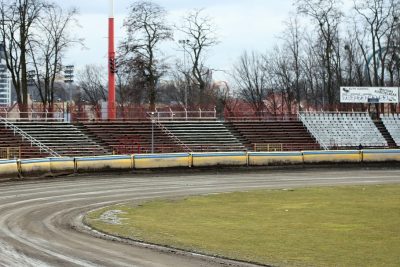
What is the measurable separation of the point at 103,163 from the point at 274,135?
885 inches

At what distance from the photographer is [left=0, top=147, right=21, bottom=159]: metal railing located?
41.7 metres

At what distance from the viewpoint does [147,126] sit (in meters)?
54.1

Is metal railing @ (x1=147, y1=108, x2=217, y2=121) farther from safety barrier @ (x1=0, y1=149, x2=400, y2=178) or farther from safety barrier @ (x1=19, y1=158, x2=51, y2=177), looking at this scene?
safety barrier @ (x1=19, y1=158, x2=51, y2=177)

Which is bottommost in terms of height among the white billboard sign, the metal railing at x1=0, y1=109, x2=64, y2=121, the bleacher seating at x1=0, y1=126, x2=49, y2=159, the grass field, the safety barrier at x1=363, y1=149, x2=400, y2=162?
the grass field

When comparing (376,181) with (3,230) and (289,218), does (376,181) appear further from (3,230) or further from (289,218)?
(3,230)

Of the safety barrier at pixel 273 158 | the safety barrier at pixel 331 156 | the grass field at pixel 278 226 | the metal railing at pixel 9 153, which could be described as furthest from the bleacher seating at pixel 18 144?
the grass field at pixel 278 226

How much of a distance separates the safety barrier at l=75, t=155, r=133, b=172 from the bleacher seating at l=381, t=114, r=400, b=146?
103 ft

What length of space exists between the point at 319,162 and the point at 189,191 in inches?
724

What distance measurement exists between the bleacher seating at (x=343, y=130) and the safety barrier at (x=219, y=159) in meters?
15.8

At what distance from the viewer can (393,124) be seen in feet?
204

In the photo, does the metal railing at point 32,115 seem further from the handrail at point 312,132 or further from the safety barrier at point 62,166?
the handrail at point 312,132

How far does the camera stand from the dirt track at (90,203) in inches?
457

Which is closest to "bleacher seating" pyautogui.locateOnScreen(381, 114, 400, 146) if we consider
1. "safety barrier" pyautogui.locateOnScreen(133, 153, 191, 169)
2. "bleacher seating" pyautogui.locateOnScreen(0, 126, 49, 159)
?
"safety barrier" pyautogui.locateOnScreen(133, 153, 191, 169)

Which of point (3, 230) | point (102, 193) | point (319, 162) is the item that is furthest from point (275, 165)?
point (3, 230)
